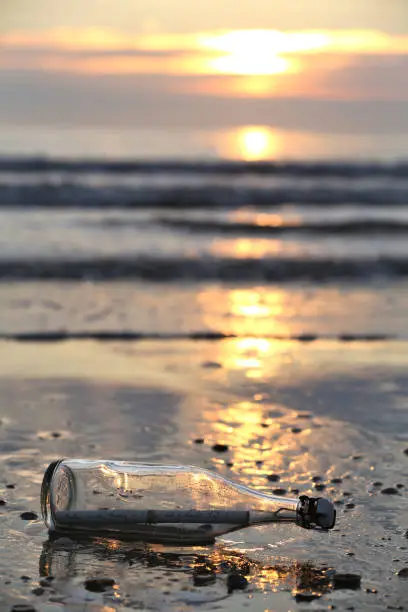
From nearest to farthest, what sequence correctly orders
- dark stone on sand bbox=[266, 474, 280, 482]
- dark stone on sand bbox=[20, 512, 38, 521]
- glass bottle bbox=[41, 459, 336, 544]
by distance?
glass bottle bbox=[41, 459, 336, 544]
dark stone on sand bbox=[20, 512, 38, 521]
dark stone on sand bbox=[266, 474, 280, 482]

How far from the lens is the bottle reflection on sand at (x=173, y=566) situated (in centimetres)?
320

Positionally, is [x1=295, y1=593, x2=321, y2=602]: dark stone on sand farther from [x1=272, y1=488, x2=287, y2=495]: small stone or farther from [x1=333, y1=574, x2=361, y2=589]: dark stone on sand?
[x1=272, y1=488, x2=287, y2=495]: small stone

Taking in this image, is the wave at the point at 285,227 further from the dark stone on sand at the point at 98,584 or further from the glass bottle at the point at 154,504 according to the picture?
the dark stone on sand at the point at 98,584

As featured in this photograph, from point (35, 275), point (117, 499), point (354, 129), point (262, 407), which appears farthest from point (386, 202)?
point (354, 129)

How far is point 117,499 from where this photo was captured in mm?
3512

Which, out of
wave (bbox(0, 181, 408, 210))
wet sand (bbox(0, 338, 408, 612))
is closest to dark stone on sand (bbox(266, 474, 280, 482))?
wet sand (bbox(0, 338, 408, 612))

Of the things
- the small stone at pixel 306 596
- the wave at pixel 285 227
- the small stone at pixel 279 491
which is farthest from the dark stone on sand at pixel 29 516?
the wave at pixel 285 227

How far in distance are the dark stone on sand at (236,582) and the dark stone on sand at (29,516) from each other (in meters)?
0.76

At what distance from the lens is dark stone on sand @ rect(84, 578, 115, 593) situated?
3.13m

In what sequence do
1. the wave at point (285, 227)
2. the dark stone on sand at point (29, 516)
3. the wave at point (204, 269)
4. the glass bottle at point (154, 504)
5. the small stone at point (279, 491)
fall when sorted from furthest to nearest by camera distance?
1. the wave at point (285, 227)
2. the wave at point (204, 269)
3. the small stone at point (279, 491)
4. the dark stone on sand at point (29, 516)
5. the glass bottle at point (154, 504)

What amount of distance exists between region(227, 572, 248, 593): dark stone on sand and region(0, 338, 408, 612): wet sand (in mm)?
17

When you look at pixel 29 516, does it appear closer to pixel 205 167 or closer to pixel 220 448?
pixel 220 448

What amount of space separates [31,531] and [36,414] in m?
1.64

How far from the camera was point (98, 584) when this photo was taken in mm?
3162
